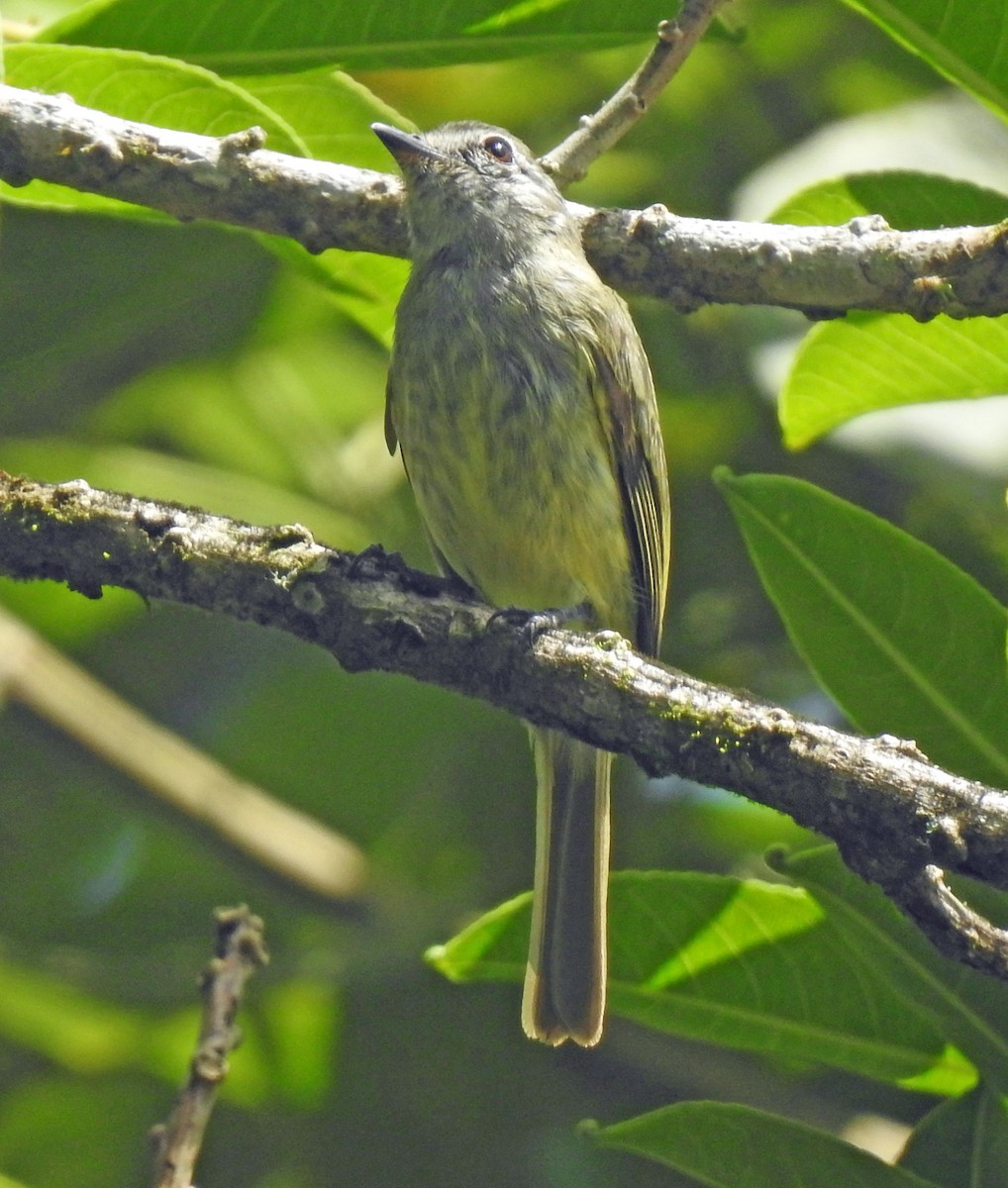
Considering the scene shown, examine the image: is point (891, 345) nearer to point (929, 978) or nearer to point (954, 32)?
point (954, 32)

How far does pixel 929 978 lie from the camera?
2.86m

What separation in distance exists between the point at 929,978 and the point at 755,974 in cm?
34

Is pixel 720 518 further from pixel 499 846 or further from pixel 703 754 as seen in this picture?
pixel 703 754

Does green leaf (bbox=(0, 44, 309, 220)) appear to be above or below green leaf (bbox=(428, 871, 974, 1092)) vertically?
above

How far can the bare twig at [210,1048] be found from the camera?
8.33 feet

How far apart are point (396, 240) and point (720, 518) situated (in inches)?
83.5

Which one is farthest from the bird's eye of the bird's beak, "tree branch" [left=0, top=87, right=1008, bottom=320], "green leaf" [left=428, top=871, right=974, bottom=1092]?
"green leaf" [left=428, top=871, right=974, bottom=1092]

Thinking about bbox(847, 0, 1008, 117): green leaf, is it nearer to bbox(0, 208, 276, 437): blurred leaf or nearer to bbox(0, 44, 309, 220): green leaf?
bbox(0, 44, 309, 220): green leaf

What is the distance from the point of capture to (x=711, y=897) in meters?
2.99

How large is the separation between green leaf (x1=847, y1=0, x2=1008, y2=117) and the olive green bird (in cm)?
100

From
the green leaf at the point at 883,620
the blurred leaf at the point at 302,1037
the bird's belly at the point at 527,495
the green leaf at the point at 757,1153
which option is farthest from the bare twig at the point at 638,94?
the blurred leaf at the point at 302,1037

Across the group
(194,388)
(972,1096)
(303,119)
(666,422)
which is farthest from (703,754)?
(194,388)

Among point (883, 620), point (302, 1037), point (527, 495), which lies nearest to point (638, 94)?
point (883, 620)

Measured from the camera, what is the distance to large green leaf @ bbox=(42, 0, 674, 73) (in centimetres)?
334
